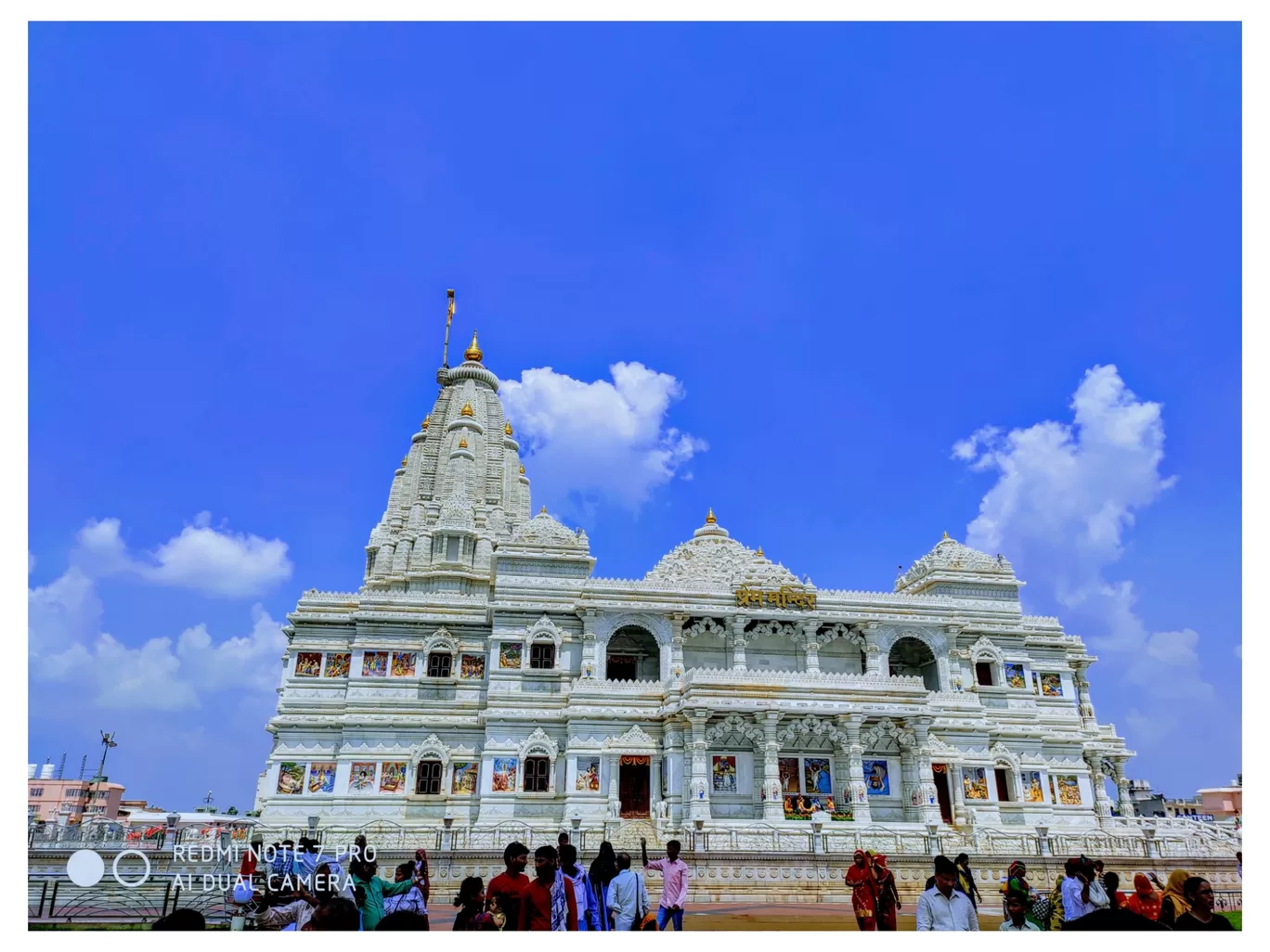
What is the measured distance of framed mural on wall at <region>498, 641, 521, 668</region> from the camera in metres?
36.1

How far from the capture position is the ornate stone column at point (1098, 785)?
39.8 metres

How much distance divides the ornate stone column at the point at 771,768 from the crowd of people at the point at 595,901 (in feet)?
60.6

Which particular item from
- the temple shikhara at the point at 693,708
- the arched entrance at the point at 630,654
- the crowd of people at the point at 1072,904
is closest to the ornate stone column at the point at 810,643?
the temple shikhara at the point at 693,708

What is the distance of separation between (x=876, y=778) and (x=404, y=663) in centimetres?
2019

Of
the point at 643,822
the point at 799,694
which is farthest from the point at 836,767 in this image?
the point at 643,822

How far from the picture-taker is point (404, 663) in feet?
121

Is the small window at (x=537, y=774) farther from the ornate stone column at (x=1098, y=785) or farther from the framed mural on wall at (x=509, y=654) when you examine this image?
the ornate stone column at (x=1098, y=785)

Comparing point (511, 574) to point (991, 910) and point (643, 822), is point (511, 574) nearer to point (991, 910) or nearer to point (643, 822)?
point (643, 822)

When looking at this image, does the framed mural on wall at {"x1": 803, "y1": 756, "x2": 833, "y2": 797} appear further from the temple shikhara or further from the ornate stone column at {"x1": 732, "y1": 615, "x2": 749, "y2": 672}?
the ornate stone column at {"x1": 732, "y1": 615, "x2": 749, "y2": 672}

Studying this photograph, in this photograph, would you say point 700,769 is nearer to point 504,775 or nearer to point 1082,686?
point 504,775

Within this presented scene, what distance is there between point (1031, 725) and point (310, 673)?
32168 millimetres

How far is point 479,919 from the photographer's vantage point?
915cm

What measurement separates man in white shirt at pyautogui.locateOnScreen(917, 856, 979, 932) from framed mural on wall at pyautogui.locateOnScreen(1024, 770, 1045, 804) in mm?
32278

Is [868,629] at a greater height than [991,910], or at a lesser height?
greater
